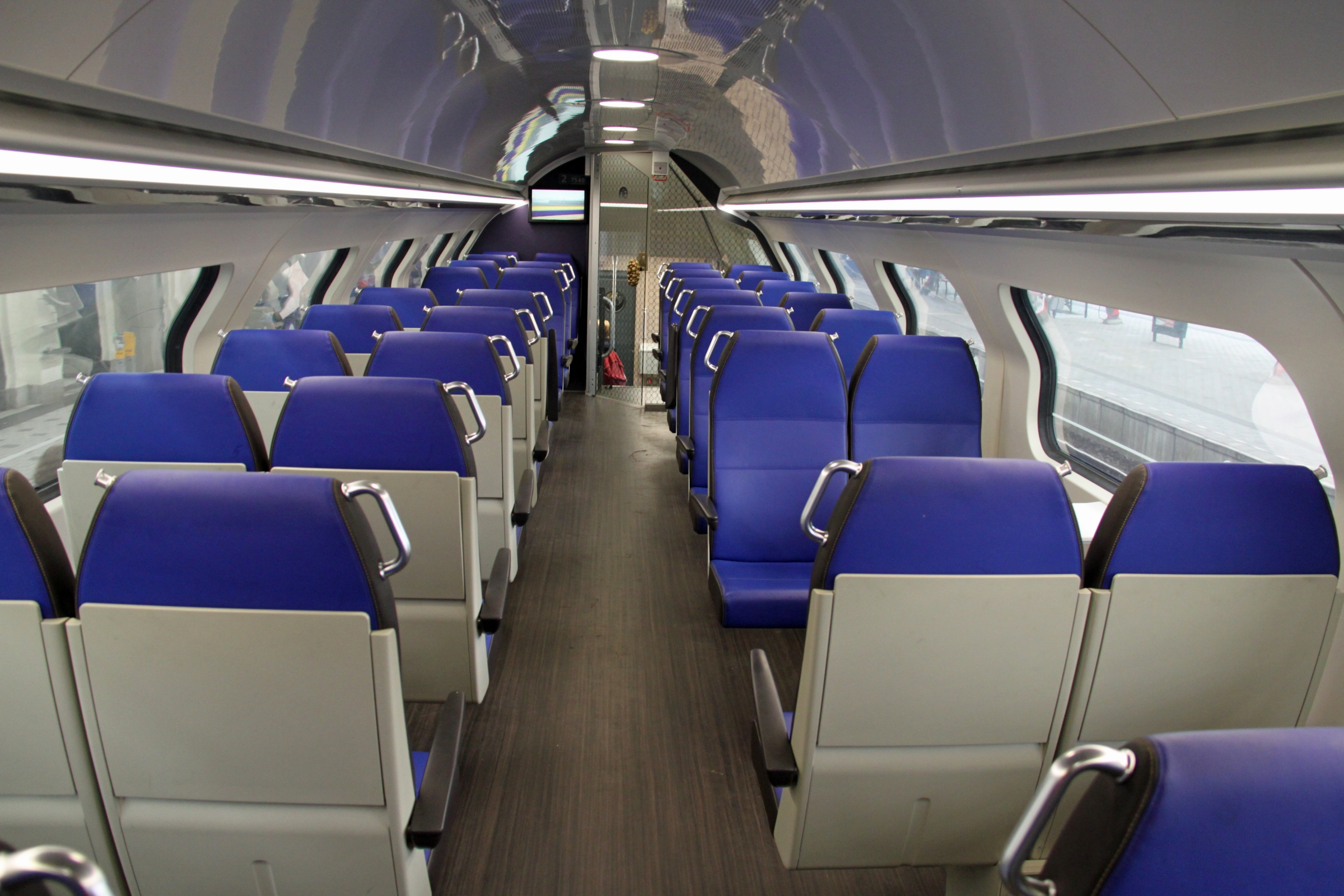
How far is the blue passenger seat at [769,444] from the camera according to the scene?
11.4 feet

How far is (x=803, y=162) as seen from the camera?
6859mm

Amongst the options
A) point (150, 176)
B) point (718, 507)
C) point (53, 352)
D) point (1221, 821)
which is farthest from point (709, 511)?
point (53, 352)

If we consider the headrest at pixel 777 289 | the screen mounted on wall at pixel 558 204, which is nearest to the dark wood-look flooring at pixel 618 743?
the headrest at pixel 777 289

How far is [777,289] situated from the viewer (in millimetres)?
7980

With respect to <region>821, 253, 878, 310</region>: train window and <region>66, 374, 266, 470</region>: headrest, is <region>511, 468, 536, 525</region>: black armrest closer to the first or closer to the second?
<region>66, 374, 266, 470</region>: headrest

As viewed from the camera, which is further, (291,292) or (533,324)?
(291,292)

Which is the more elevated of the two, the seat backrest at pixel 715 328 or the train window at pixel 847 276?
the train window at pixel 847 276

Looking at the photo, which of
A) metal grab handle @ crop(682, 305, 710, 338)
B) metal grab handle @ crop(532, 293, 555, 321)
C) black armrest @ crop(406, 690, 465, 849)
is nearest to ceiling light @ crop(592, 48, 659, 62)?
metal grab handle @ crop(682, 305, 710, 338)

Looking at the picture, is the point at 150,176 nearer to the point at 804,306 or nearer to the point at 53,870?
the point at 53,870

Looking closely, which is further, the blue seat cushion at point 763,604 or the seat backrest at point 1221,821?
the blue seat cushion at point 763,604

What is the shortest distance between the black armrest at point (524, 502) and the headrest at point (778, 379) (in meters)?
1.12

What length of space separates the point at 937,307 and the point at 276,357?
5477mm

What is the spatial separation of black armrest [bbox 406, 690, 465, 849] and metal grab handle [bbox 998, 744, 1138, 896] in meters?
1.15

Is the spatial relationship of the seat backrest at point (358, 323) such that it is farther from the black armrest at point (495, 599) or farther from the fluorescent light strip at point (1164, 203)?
the fluorescent light strip at point (1164, 203)
